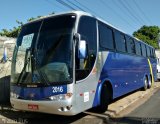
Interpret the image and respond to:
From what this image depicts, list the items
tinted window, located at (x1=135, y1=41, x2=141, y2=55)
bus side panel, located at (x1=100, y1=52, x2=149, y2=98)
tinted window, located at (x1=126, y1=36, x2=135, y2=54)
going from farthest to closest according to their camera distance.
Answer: tinted window, located at (x1=135, y1=41, x2=141, y2=55) < tinted window, located at (x1=126, y1=36, x2=135, y2=54) < bus side panel, located at (x1=100, y1=52, x2=149, y2=98)


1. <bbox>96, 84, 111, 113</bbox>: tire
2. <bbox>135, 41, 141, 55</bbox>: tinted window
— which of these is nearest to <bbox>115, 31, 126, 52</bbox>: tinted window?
<bbox>96, 84, 111, 113</bbox>: tire

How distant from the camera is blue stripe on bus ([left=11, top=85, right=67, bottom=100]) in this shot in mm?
7598

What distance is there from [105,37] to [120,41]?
7.78 ft

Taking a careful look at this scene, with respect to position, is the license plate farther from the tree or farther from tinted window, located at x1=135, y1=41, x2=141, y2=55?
the tree

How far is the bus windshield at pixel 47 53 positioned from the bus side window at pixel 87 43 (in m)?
0.36

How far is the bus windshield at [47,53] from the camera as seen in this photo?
25.3ft

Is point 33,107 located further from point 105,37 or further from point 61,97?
point 105,37

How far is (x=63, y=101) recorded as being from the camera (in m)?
7.54

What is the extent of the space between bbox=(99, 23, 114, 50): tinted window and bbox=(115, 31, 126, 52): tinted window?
80 cm

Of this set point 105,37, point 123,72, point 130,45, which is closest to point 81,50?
point 105,37

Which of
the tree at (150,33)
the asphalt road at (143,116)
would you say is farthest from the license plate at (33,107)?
the tree at (150,33)

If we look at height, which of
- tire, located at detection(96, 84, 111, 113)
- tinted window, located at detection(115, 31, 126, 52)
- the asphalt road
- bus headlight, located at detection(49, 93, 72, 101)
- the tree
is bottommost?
the asphalt road

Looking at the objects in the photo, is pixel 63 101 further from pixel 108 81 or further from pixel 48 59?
pixel 108 81

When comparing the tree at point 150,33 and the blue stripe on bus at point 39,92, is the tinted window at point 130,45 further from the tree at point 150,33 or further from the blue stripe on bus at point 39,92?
the tree at point 150,33
